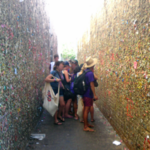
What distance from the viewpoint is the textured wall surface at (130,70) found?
2.71 m

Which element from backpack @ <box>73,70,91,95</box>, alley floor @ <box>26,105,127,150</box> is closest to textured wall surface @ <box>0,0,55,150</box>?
alley floor @ <box>26,105,127,150</box>

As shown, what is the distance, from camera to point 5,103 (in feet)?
7.86

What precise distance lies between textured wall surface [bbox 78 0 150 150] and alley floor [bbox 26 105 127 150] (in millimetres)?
292

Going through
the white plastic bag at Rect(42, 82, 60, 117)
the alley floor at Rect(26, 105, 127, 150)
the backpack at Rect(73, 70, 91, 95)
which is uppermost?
the backpack at Rect(73, 70, 91, 95)

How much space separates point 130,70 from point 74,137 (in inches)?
81.2

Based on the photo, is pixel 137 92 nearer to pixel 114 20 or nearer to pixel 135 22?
pixel 135 22

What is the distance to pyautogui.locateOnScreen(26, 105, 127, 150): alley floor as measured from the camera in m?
3.65

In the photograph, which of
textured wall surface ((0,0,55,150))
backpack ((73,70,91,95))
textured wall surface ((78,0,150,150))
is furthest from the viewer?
backpack ((73,70,91,95))

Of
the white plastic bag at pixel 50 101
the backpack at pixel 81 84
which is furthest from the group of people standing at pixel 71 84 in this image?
the white plastic bag at pixel 50 101

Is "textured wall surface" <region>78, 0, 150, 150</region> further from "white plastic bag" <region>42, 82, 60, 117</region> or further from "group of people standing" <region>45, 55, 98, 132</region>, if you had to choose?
"white plastic bag" <region>42, 82, 60, 117</region>

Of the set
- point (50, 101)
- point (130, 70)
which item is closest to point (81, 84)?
point (50, 101)

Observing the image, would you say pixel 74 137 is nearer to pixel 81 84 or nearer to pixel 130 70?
pixel 81 84

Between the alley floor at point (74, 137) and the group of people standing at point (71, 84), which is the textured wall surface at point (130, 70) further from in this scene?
the group of people standing at point (71, 84)

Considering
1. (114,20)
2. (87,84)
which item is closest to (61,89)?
(87,84)
